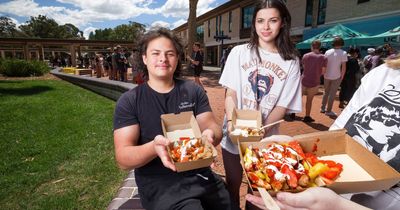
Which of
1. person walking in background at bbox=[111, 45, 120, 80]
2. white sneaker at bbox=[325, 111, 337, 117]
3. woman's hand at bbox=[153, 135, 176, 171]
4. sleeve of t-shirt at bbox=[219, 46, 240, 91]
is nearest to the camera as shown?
woman's hand at bbox=[153, 135, 176, 171]

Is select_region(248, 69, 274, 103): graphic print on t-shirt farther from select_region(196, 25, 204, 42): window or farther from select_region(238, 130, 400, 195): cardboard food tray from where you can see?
select_region(196, 25, 204, 42): window

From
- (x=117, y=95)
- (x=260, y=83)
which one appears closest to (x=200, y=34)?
(x=117, y=95)

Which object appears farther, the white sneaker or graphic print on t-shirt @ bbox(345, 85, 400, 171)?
the white sneaker

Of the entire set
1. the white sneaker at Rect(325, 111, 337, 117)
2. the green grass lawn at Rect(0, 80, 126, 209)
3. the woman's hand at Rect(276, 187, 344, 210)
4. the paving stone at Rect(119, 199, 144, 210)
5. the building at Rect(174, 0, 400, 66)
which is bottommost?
the green grass lawn at Rect(0, 80, 126, 209)

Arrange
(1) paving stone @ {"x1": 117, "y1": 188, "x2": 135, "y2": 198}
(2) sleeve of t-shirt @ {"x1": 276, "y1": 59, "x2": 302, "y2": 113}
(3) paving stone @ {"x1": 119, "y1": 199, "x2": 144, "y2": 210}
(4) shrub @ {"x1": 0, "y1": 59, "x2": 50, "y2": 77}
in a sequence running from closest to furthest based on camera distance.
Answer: (2) sleeve of t-shirt @ {"x1": 276, "y1": 59, "x2": 302, "y2": 113} < (3) paving stone @ {"x1": 119, "y1": 199, "x2": 144, "y2": 210} < (1) paving stone @ {"x1": 117, "y1": 188, "x2": 135, "y2": 198} < (4) shrub @ {"x1": 0, "y1": 59, "x2": 50, "y2": 77}

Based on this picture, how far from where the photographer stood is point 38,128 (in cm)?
585

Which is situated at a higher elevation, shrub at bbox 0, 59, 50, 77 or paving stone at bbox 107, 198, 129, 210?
shrub at bbox 0, 59, 50, 77

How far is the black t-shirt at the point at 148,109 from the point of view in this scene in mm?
1902

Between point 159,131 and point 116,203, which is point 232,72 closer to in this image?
point 159,131

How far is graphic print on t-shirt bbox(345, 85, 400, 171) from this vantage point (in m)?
1.16

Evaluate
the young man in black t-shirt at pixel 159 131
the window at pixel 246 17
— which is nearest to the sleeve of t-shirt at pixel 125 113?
the young man in black t-shirt at pixel 159 131

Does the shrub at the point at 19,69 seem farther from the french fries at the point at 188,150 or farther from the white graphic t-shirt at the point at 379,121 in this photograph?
the white graphic t-shirt at the point at 379,121

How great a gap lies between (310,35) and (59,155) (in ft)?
56.7

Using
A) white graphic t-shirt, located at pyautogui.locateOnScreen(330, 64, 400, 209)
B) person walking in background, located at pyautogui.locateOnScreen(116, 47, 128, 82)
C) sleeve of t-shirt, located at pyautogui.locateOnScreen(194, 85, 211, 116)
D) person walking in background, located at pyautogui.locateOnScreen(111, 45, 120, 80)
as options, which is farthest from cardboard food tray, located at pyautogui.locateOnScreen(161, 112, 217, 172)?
person walking in background, located at pyautogui.locateOnScreen(111, 45, 120, 80)
